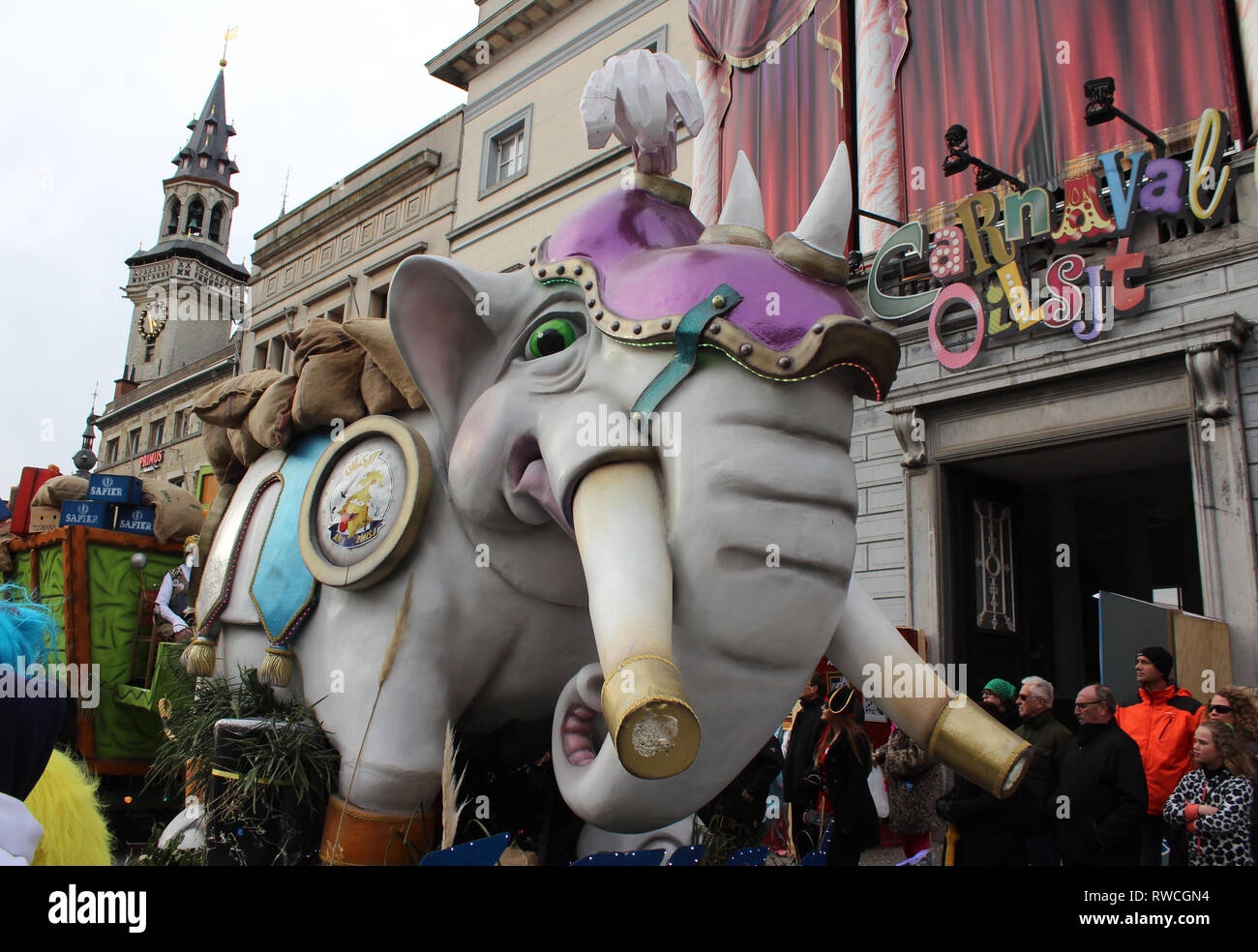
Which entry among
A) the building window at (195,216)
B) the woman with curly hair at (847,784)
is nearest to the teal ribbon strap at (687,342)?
the woman with curly hair at (847,784)

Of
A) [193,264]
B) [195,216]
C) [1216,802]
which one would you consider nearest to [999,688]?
[1216,802]

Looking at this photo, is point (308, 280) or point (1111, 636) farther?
point (308, 280)

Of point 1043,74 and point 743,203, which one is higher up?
point 1043,74

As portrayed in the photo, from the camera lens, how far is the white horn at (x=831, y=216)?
1.85m

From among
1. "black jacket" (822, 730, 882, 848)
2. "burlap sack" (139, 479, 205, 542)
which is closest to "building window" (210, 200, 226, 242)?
"burlap sack" (139, 479, 205, 542)

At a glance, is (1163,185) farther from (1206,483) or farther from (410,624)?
(410,624)

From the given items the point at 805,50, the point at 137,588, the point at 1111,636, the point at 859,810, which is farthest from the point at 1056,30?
the point at 137,588

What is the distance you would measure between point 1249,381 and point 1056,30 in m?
3.75

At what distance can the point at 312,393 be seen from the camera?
8.35ft

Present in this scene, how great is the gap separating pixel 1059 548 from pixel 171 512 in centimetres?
775

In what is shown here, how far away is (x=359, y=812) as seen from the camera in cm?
205

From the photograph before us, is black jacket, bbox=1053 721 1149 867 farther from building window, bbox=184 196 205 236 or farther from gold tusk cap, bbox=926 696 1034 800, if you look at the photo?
building window, bbox=184 196 205 236

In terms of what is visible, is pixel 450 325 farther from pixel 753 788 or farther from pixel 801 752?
pixel 801 752

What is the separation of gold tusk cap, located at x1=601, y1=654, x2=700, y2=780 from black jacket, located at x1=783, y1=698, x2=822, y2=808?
3.77 metres
